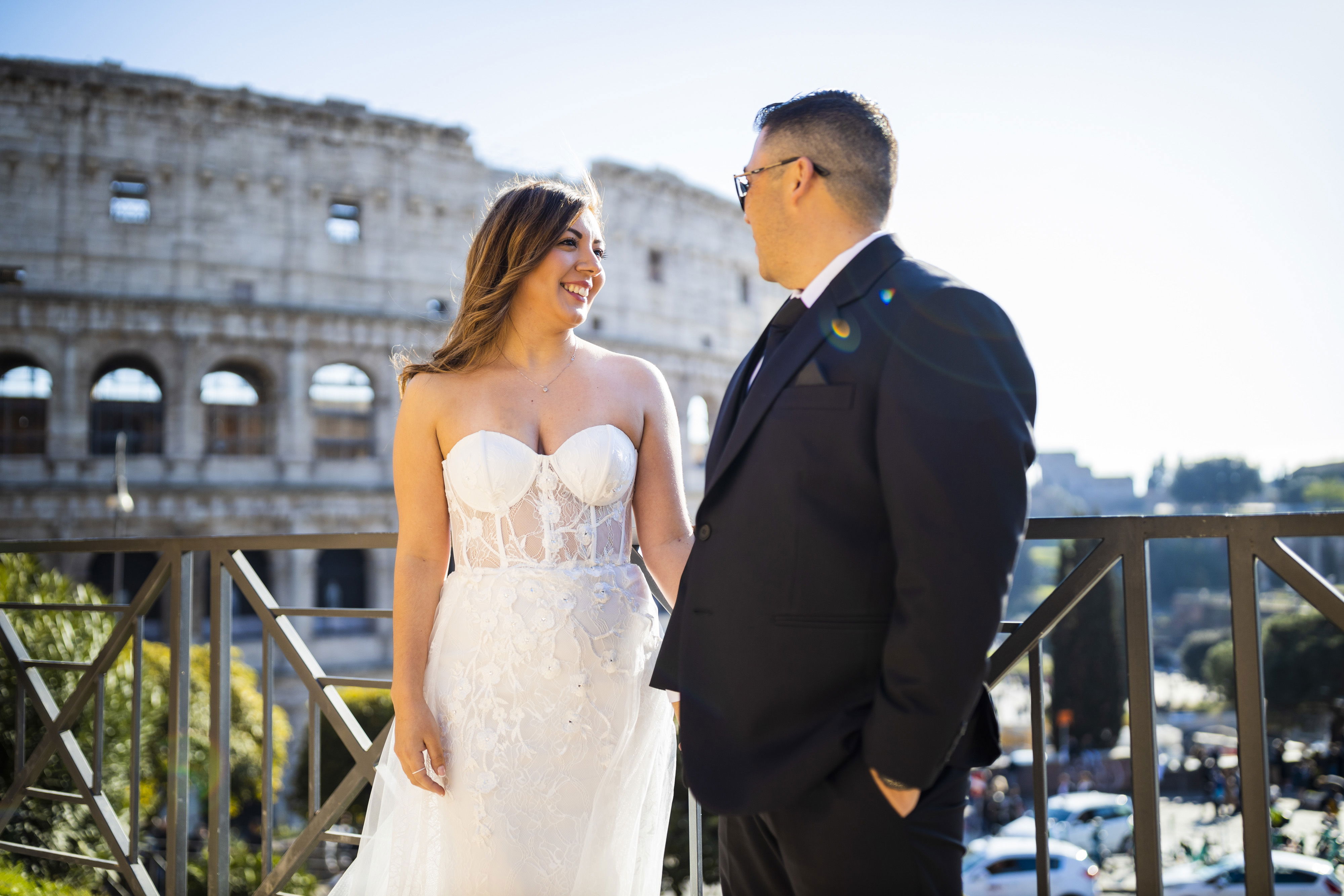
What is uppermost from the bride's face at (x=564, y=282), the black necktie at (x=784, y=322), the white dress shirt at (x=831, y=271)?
the bride's face at (x=564, y=282)

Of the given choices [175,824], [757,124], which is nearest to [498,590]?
[757,124]

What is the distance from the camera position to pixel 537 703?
88.3 inches

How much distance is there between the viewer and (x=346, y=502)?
80.6 ft

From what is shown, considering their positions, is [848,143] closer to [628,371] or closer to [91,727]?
[628,371]

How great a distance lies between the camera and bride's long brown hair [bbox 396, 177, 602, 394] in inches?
96.0

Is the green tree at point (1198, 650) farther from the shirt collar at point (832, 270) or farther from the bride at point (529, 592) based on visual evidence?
the shirt collar at point (832, 270)

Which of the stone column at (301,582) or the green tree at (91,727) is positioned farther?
the stone column at (301,582)

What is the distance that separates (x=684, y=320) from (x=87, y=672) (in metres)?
29.3

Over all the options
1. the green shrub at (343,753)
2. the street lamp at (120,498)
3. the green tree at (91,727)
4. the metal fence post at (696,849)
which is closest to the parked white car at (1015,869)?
the green shrub at (343,753)

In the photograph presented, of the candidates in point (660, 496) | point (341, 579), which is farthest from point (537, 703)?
point (341, 579)

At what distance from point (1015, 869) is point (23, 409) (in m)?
25.6

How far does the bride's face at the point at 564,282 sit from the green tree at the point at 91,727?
1916 millimetres

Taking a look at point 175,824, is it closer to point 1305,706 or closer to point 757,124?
point 757,124

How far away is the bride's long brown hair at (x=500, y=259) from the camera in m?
2.44
